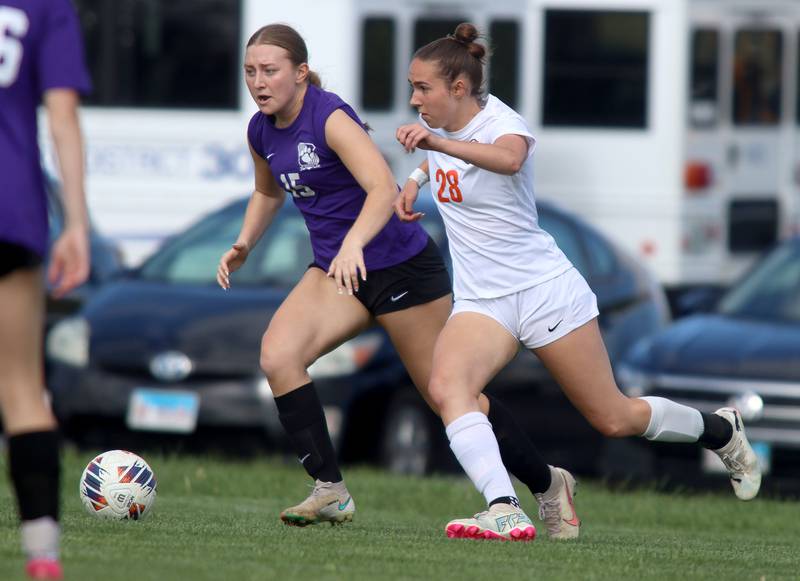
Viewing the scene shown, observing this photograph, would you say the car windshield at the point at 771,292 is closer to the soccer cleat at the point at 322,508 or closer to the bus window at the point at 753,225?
the bus window at the point at 753,225

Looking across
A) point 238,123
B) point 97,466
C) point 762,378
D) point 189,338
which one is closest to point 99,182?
point 238,123

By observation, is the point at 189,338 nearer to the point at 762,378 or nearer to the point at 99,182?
the point at 762,378

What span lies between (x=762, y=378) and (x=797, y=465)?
0.52 meters

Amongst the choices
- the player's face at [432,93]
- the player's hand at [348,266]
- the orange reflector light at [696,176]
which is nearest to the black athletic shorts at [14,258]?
the player's hand at [348,266]

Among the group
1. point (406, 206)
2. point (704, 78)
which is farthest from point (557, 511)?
point (704, 78)

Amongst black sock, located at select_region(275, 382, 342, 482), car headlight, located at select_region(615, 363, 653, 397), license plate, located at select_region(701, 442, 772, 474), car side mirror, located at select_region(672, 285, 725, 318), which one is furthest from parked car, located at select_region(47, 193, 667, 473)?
black sock, located at select_region(275, 382, 342, 482)

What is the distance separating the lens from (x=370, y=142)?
7590 millimetres

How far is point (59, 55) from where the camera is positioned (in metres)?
5.48

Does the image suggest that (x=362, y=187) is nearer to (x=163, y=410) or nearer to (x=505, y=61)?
(x=163, y=410)

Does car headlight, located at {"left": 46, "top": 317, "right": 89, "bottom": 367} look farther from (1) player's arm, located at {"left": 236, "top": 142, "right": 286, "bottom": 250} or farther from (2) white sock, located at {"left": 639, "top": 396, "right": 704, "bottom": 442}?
(2) white sock, located at {"left": 639, "top": 396, "right": 704, "bottom": 442}

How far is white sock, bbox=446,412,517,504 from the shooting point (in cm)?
727

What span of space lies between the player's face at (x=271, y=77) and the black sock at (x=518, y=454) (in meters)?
1.41

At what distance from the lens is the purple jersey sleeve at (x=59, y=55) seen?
5.48 meters

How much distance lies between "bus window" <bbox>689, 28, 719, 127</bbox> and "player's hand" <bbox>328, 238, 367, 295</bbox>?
10.7 m
